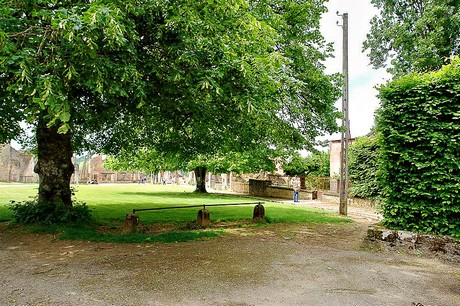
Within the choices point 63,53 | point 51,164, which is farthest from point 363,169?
point 63,53

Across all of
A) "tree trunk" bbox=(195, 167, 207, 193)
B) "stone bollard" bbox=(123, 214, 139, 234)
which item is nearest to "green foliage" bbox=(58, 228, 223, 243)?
"stone bollard" bbox=(123, 214, 139, 234)

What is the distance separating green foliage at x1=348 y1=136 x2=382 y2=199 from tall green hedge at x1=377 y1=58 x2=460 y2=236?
12.0 m

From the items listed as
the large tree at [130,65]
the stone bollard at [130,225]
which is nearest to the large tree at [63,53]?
the large tree at [130,65]

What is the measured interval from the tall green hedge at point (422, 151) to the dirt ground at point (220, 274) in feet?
3.02

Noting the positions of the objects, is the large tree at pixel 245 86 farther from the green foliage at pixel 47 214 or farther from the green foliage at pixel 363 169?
the green foliage at pixel 363 169

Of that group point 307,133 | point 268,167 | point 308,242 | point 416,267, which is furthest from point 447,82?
point 268,167

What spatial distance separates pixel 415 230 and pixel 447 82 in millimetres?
3340

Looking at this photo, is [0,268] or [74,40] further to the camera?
[0,268]

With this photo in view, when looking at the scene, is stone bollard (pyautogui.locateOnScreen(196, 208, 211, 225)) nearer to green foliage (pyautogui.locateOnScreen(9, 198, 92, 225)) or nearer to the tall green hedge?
green foliage (pyautogui.locateOnScreen(9, 198, 92, 225))

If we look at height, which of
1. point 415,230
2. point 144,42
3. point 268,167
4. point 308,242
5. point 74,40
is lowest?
point 308,242

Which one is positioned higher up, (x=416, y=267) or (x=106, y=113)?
(x=106, y=113)

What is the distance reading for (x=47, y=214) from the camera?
976cm

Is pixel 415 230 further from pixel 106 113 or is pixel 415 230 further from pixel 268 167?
pixel 268 167

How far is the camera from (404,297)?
4879 millimetres
